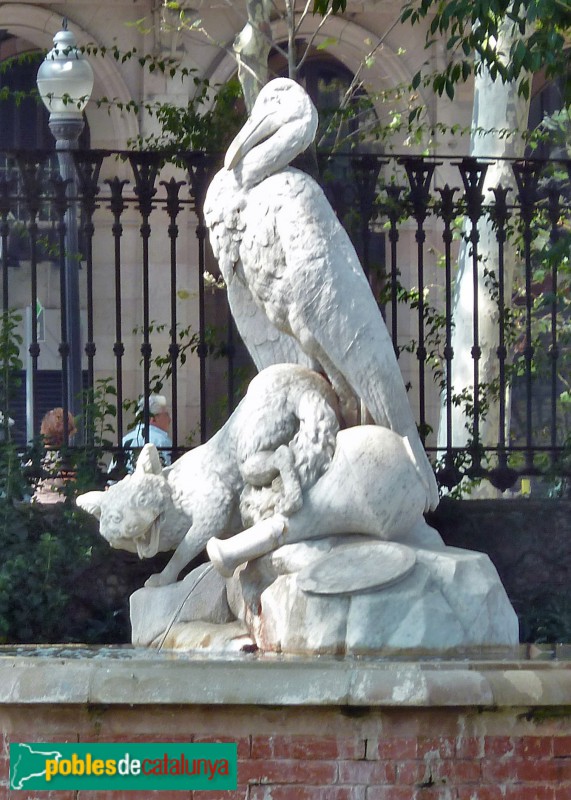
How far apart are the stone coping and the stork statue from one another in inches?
43.5

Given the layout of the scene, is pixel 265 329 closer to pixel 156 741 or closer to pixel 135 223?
pixel 156 741

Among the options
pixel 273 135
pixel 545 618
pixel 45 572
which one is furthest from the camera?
pixel 545 618

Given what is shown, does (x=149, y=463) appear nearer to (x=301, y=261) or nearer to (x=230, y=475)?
(x=230, y=475)

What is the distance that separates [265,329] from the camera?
19.1 ft

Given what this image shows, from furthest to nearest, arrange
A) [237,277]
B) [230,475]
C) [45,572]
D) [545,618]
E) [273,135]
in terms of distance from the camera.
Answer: [545,618]
[45,572]
[237,277]
[273,135]
[230,475]

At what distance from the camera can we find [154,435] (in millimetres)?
8602

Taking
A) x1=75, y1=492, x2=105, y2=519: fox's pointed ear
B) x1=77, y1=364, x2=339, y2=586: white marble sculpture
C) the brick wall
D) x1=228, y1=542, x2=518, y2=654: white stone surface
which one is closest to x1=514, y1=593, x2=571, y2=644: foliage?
x1=228, y1=542, x2=518, y2=654: white stone surface

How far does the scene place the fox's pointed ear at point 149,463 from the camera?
18.0 feet

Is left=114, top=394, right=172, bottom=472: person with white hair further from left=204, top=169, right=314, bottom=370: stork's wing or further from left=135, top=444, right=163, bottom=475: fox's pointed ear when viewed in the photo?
left=135, top=444, right=163, bottom=475: fox's pointed ear

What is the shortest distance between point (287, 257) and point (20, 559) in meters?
2.56

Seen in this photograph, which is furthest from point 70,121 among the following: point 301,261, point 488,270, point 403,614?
point 403,614

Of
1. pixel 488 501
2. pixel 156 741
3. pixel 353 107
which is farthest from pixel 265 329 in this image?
pixel 353 107

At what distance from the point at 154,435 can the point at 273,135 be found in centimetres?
333

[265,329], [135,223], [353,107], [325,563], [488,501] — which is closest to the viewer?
[325,563]
